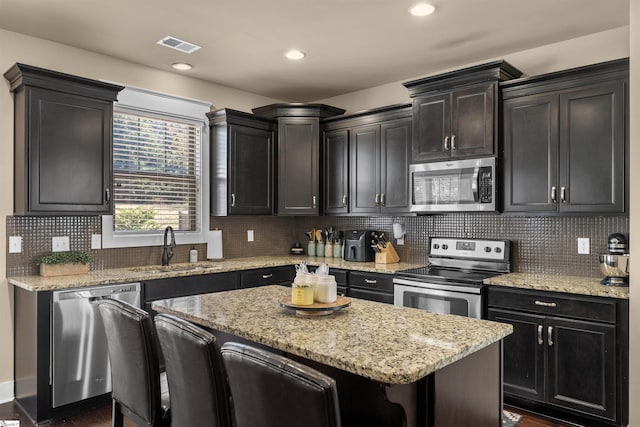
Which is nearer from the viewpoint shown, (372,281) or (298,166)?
(372,281)

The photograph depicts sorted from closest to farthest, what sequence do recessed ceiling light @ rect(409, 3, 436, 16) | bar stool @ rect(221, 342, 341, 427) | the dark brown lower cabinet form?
bar stool @ rect(221, 342, 341, 427) < the dark brown lower cabinet < recessed ceiling light @ rect(409, 3, 436, 16)

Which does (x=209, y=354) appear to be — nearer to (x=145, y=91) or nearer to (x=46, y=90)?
(x=46, y=90)

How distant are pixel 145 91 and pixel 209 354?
3.28 metres

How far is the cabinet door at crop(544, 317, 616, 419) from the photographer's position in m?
2.82

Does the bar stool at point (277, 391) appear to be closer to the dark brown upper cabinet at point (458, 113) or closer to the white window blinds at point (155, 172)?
the dark brown upper cabinet at point (458, 113)

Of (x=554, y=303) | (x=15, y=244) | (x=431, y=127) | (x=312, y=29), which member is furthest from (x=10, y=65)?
(x=554, y=303)

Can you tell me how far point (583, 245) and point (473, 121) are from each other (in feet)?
4.04

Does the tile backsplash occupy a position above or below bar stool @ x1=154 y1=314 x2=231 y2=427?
above

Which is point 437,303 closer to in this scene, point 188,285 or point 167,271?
point 188,285

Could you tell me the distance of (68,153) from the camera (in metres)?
3.34

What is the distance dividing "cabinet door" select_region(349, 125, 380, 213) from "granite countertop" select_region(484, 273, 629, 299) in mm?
1400

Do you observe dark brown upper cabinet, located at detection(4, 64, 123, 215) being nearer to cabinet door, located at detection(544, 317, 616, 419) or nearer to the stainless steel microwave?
the stainless steel microwave

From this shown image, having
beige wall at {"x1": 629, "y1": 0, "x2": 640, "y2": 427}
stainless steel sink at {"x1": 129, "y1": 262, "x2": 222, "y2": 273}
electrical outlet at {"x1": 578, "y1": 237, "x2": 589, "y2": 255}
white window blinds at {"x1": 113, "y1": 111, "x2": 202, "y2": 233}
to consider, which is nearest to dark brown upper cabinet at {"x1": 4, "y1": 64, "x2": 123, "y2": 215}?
white window blinds at {"x1": 113, "y1": 111, "x2": 202, "y2": 233}

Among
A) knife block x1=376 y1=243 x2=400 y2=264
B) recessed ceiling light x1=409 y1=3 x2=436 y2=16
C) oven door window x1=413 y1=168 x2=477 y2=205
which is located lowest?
knife block x1=376 y1=243 x2=400 y2=264
